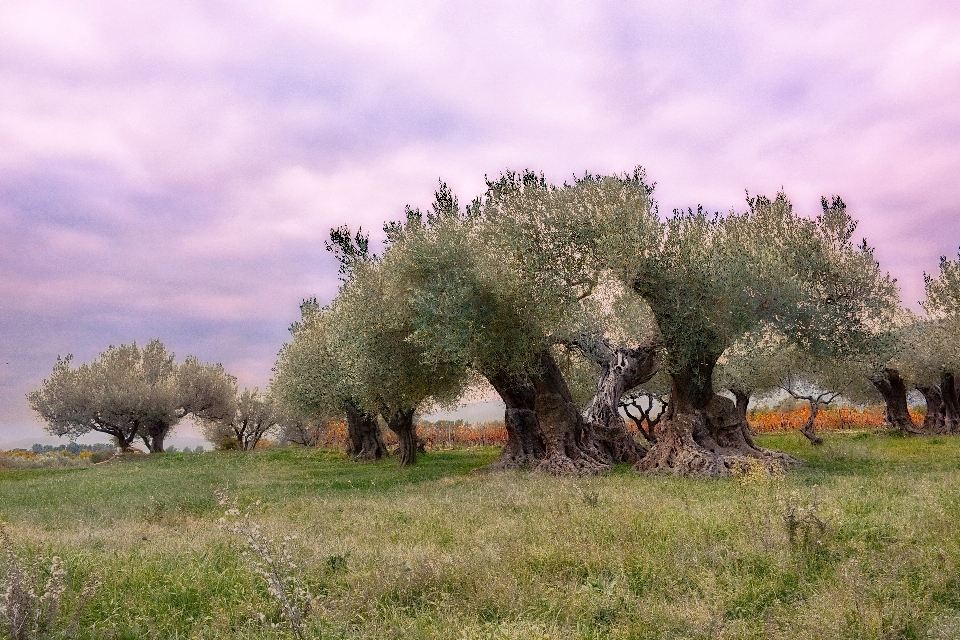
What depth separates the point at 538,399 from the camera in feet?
96.6

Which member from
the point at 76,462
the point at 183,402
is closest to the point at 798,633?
the point at 76,462

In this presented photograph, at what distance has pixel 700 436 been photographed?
27875mm

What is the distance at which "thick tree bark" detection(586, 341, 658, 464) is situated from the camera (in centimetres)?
3111

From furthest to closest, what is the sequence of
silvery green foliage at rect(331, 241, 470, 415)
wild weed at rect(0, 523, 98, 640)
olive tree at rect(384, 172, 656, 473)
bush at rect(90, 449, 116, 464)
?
bush at rect(90, 449, 116, 464) → silvery green foliage at rect(331, 241, 470, 415) → olive tree at rect(384, 172, 656, 473) → wild weed at rect(0, 523, 98, 640)

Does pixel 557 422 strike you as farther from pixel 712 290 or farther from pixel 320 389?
pixel 320 389

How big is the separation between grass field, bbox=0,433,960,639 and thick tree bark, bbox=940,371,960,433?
38148mm

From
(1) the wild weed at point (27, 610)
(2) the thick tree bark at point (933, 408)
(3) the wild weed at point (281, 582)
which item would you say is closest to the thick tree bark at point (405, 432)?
(3) the wild weed at point (281, 582)

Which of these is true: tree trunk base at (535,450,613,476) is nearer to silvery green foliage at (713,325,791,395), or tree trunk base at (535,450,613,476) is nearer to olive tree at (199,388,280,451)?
silvery green foliage at (713,325,791,395)

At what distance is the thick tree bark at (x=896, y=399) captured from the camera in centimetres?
4747

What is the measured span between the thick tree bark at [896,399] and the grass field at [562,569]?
1413 inches

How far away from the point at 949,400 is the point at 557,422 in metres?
36.7

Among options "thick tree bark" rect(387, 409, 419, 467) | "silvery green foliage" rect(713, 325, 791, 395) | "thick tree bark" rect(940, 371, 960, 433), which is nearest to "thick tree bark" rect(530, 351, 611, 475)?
"thick tree bark" rect(387, 409, 419, 467)

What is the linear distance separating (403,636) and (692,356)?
21662 millimetres

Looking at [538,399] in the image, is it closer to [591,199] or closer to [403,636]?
[591,199]
